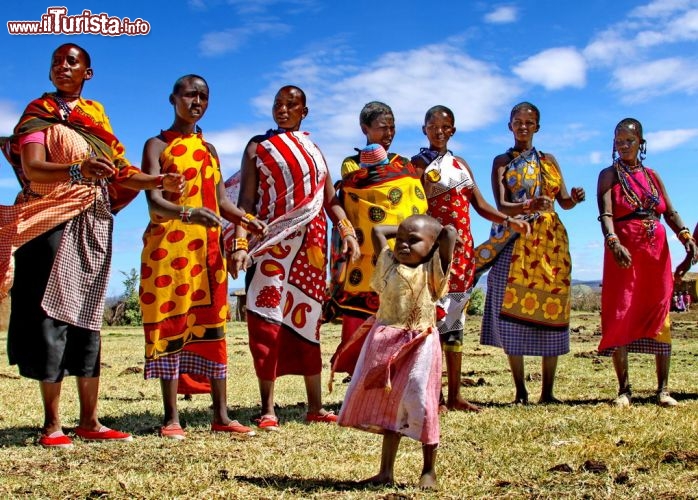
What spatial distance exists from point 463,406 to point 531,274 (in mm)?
1339

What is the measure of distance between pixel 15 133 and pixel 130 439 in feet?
7.02

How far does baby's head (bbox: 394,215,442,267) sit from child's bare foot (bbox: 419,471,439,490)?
3.57 ft

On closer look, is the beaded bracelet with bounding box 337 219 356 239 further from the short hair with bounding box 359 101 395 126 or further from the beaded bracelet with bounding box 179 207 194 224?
the beaded bracelet with bounding box 179 207 194 224

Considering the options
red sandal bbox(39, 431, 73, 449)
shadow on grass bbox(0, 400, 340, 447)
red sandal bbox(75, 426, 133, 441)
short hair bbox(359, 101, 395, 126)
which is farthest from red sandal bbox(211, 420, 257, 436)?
short hair bbox(359, 101, 395, 126)

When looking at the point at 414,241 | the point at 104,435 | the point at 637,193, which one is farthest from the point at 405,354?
the point at 637,193

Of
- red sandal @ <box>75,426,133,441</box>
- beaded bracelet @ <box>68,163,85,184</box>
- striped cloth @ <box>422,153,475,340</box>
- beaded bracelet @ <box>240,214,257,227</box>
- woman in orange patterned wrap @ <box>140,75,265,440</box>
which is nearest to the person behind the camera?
beaded bracelet @ <box>68,163,85,184</box>

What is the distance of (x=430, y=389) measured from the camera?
13.3 ft

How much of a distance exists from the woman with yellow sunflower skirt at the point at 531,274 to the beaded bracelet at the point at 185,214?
2986 mm

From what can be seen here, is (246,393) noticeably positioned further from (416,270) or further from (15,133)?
(416,270)

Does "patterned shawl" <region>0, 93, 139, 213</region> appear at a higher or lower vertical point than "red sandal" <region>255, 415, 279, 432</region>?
higher

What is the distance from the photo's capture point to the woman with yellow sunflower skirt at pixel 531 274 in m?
7.09

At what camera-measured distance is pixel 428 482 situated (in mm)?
3963

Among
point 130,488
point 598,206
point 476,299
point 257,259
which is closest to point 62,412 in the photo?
point 257,259

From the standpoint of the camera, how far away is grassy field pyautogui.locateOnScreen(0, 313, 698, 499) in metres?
3.99
